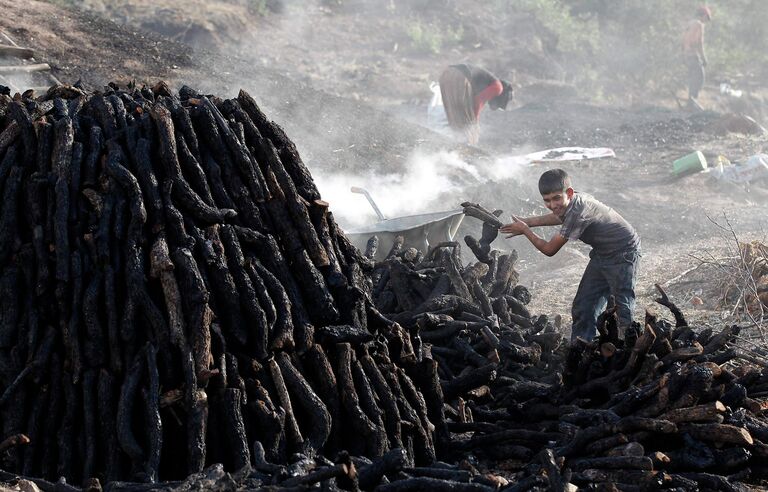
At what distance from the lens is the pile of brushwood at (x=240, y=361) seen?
13.4 ft

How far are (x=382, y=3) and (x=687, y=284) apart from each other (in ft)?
59.1

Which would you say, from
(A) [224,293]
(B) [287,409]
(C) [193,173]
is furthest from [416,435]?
(C) [193,173]

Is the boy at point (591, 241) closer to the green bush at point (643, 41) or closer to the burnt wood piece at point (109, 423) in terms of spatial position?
the burnt wood piece at point (109, 423)

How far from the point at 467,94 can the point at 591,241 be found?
355 inches

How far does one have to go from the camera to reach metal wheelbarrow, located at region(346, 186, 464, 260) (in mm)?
8281

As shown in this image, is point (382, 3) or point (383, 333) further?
point (382, 3)

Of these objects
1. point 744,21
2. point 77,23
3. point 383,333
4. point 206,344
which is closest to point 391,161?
point 77,23

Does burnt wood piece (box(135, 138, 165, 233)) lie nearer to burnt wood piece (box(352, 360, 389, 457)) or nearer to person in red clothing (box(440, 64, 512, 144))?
burnt wood piece (box(352, 360, 389, 457))

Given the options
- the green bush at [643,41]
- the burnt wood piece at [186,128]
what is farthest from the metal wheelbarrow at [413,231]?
the green bush at [643,41]

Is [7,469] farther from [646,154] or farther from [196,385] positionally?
[646,154]

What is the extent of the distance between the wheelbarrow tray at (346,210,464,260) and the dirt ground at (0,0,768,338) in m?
1.35

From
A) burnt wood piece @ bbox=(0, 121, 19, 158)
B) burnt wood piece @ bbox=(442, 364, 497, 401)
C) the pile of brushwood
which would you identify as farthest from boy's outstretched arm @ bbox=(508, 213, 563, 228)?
burnt wood piece @ bbox=(0, 121, 19, 158)

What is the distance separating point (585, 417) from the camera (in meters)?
4.54

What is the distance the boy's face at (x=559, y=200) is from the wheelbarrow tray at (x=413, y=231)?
183 cm
